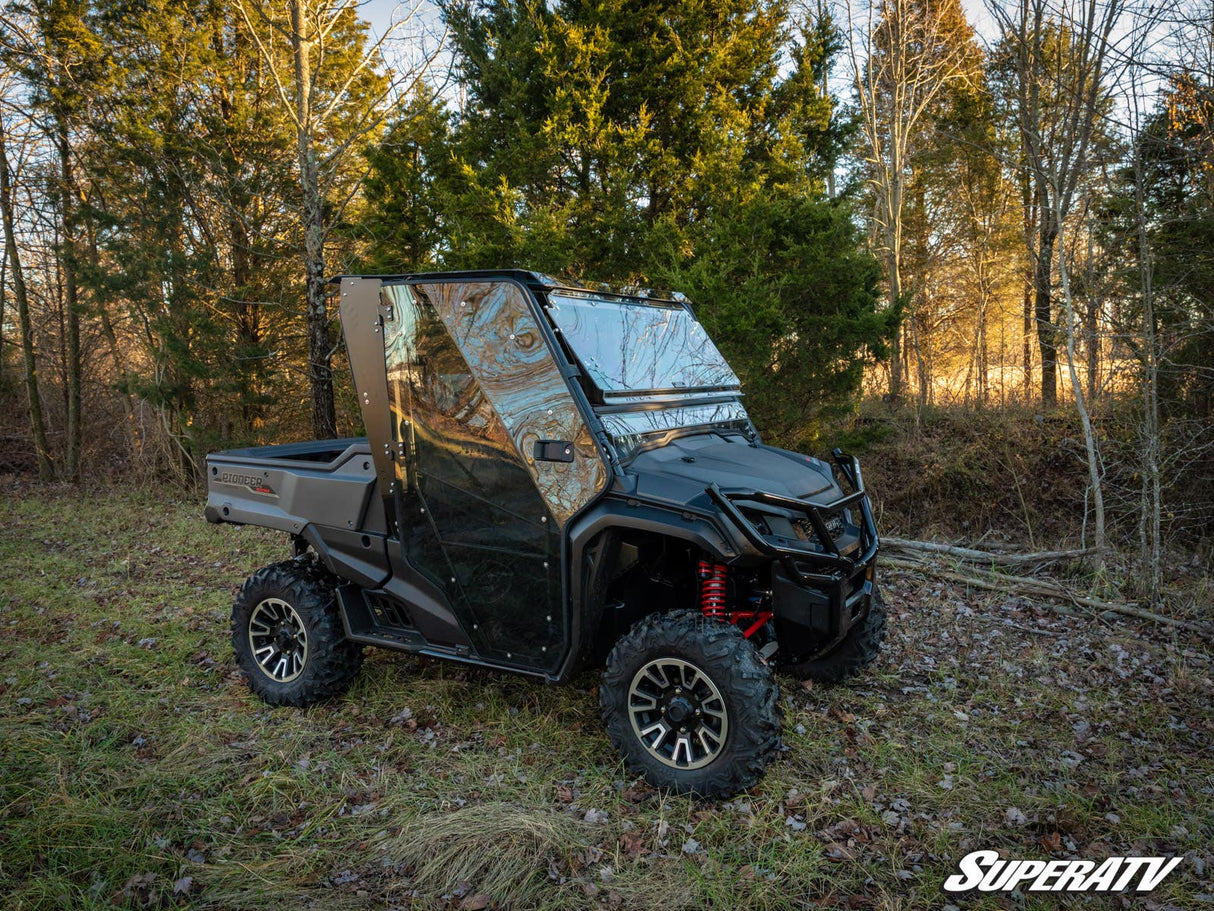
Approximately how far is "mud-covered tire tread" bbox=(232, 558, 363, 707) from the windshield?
2.16m

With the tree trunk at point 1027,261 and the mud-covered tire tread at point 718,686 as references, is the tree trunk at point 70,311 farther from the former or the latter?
the tree trunk at point 1027,261

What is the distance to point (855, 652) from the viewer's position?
15.3 feet

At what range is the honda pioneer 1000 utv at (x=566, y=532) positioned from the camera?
354 centimetres

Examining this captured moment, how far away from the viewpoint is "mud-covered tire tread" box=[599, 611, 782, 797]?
11.1ft

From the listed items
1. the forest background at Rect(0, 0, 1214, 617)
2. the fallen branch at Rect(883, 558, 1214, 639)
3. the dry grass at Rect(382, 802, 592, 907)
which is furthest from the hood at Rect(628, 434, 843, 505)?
the forest background at Rect(0, 0, 1214, 617)

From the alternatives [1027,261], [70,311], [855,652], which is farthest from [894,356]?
[70,311]

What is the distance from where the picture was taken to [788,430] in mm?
10148

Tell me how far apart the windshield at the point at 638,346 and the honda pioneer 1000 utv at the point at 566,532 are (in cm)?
2

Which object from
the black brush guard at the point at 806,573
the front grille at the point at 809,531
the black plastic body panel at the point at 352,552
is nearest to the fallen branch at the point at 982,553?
the front grille at the point at 809,531

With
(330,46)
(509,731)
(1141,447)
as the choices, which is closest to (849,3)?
(330,46)

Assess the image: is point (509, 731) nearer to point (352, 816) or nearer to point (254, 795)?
point (352, 816)

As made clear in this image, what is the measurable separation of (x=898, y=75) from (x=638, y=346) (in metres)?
15.2

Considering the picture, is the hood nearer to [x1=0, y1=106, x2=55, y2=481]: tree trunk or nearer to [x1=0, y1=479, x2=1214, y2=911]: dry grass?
[x1=0, y1=479, x2=1214, y2=911]: dry grass

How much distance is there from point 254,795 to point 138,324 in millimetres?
12056
